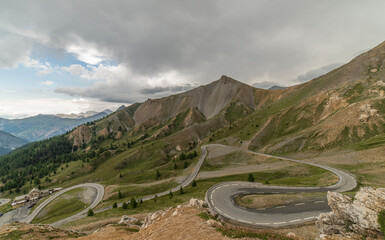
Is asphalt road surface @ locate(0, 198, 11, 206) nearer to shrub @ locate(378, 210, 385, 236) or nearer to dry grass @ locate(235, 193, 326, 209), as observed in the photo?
dry grass @ locate(235, 193, 326, 209)

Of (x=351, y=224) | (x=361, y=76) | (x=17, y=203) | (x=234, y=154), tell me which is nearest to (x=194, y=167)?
(x=234, y=154)

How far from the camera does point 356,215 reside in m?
20.0

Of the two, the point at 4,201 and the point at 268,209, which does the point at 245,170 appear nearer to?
the point at 268,209

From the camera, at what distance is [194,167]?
106m

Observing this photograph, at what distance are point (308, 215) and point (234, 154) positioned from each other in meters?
81.4

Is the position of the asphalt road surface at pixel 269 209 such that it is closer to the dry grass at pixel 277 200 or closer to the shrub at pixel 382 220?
the dry grass at pixel 277 200

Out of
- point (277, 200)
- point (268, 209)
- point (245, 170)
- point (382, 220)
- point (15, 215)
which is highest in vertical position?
point (382, 220)

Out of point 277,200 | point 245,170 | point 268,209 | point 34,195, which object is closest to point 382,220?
point 268,209

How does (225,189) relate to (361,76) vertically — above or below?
below

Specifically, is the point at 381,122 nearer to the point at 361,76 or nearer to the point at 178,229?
the point at 361,76

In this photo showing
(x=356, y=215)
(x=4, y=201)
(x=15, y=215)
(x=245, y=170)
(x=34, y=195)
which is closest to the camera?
(x=356, y=215)

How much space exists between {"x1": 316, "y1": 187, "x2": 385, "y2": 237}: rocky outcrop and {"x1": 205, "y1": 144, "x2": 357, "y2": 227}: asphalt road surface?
9054mm

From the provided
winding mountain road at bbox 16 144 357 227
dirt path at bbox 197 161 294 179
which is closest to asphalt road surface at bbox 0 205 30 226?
dirt path at bbox 197 161 294 179

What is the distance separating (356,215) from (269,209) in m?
18.5
